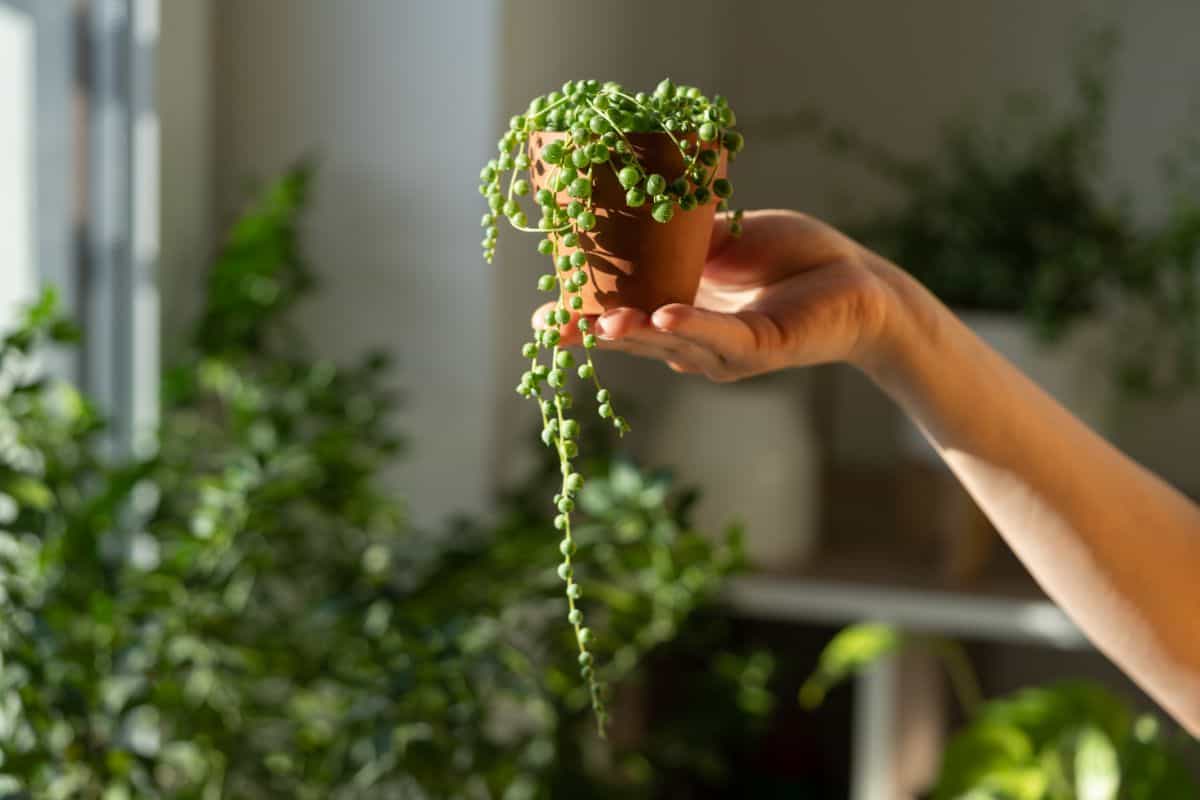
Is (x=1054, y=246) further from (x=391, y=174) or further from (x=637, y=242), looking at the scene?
(x=637, y=242)

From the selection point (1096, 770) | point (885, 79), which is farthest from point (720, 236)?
point (885, 79)

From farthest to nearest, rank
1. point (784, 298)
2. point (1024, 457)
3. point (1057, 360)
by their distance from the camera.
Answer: point (1057, 360), point (1024, 457), point (784, 298)

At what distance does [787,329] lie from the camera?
0.73m

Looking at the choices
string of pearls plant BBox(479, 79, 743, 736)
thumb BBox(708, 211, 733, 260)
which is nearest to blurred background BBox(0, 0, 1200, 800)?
thumb BBox(708, 211, 733, 260)

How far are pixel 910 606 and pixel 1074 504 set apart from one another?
789 mm

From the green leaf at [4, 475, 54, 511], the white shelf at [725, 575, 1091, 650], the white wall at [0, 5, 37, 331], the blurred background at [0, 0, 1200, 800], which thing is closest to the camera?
the green leaf at [4, 475, 54, 511]

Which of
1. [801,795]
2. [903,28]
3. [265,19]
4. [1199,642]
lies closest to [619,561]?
[1199,642]

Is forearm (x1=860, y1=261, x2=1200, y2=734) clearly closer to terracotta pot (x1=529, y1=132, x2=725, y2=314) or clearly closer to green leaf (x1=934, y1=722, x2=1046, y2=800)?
terracotta pot (x1=529, y1=132, x2=725, y2=314)

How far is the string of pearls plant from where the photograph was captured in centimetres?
62

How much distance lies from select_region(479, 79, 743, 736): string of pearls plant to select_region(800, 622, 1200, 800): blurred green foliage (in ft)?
2.91

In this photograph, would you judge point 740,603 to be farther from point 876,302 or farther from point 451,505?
point 876,302

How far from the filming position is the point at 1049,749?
4.91ft

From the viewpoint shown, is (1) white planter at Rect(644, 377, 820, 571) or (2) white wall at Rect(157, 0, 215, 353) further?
(1) white planter at Rect(644, 377, 820, 571)

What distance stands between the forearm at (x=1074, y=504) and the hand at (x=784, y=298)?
0.25ft
